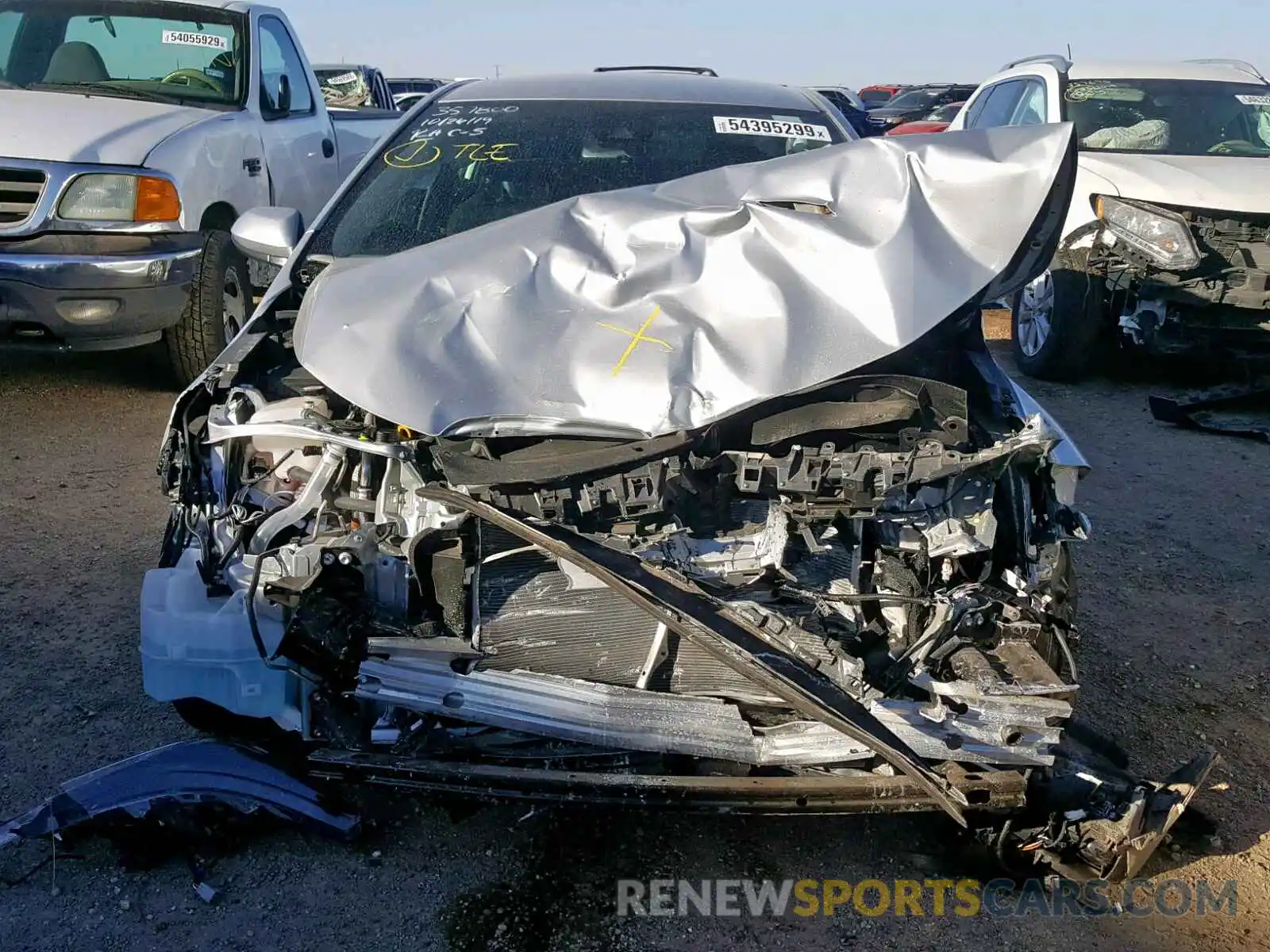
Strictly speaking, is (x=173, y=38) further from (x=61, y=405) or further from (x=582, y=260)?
(x=582, y=260)

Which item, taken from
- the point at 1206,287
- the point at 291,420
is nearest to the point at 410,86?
the point at 1206,287

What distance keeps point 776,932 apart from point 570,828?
574 millimetres

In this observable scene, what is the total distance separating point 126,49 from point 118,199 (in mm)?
1472

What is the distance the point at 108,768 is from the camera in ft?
8.50

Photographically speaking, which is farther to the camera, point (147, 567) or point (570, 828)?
point (147, 567)

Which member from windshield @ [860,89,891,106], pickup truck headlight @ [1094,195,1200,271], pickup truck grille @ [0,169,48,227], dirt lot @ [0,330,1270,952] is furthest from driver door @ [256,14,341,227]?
windshield @ [860,89,891,106]

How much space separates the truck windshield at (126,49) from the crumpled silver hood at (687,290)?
384cm

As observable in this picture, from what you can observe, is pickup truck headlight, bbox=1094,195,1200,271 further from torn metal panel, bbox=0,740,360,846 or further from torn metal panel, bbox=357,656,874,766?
torn metal panel, bbox=0,740,360,846

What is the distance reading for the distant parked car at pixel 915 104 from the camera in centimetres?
1822

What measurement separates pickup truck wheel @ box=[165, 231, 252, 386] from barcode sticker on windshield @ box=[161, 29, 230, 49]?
1.26m

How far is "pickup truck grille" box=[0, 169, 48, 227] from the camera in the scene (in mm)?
5012

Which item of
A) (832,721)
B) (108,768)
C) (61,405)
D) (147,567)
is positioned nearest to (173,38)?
(61,405)

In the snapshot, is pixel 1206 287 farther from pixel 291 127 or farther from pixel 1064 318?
pixel 291 127

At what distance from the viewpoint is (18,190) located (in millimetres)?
5016
